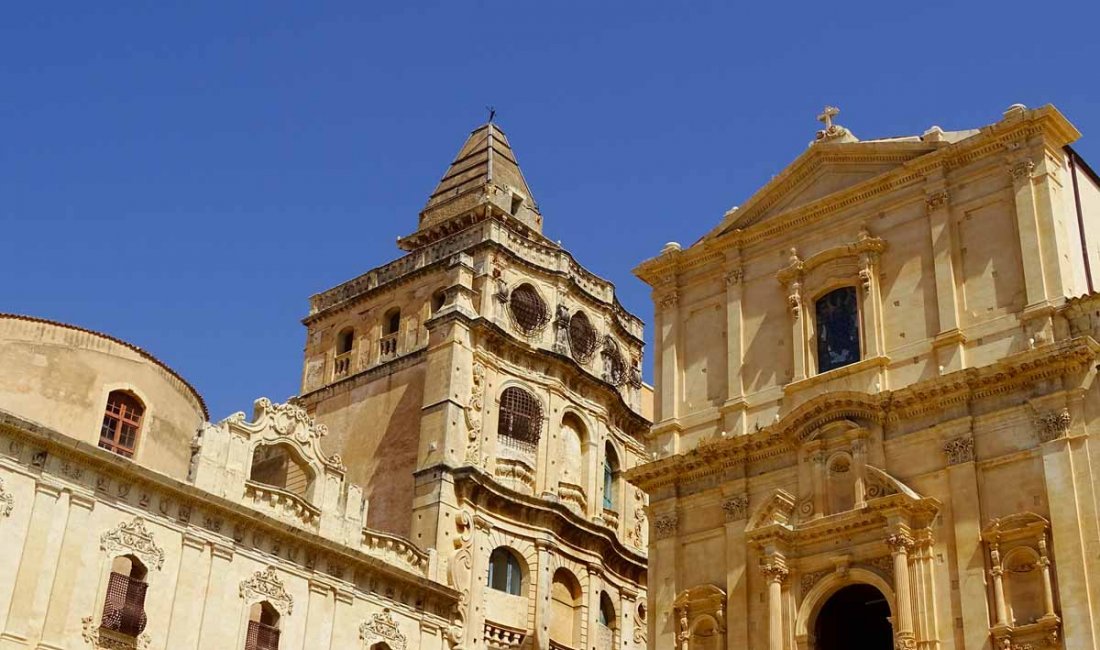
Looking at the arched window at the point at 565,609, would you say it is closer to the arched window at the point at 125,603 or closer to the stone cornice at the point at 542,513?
the stone cornice at the point at 542,513

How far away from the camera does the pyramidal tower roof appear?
43.8 m

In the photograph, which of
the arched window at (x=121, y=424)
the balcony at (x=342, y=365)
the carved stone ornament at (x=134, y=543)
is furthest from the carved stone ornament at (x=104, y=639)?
the balcony at (x=342, y=365)

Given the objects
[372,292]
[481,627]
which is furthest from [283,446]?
[372,292]

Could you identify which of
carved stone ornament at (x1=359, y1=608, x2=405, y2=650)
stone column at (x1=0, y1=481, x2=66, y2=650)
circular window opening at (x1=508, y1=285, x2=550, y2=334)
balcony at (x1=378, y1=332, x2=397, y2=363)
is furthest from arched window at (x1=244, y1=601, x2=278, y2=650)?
circular window opening at (x1=508, y1=285, x2=550, y2=334)

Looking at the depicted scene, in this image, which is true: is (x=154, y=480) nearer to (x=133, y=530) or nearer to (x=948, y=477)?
(x=133, y=530)

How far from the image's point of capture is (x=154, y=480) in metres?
27.2

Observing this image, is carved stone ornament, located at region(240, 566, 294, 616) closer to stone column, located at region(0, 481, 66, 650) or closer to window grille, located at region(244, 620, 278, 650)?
window grille, located at region(244, 620, 278, 650)

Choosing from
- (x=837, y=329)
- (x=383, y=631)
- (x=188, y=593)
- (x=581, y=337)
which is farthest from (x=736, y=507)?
(x=581, y=337)

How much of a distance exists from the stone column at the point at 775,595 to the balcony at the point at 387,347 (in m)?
16.6

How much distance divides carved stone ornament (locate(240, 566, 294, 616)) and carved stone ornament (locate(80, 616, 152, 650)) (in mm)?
2907

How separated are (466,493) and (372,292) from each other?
841cm

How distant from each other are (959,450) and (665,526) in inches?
255

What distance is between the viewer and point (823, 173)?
98.1 feet

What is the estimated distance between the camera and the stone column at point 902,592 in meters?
23.7
